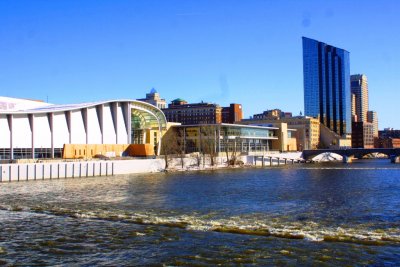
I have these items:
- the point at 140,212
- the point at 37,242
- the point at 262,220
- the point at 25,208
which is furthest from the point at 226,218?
the point at 25,208

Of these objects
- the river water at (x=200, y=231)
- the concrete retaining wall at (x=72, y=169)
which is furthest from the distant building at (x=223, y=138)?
the river water at (x=200, y=231)

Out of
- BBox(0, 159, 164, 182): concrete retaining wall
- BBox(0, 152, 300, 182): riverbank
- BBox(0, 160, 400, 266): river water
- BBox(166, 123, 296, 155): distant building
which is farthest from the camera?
BBox(166, 123, 296, 155): distant building

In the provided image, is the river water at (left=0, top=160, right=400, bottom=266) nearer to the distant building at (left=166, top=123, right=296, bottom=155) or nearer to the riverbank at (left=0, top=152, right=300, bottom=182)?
the riverbank at (left=0, top=152, right=300, bottom=182)

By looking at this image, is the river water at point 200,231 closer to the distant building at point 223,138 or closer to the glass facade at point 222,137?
the distant building at point 223,138

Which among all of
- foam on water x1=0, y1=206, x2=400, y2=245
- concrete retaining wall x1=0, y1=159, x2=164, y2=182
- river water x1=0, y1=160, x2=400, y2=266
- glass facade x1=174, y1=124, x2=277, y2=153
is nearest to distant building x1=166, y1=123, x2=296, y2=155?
glass facade x1=174, y1=124, x2=277, y2=153

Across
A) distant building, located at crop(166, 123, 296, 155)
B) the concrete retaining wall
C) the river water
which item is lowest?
the river water

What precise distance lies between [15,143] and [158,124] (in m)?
46.6

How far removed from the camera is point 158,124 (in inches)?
5094

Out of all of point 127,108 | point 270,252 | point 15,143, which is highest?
point 127,108

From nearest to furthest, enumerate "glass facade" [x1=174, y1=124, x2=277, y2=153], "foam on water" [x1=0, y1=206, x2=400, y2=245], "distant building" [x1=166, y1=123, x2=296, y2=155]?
"foam on water" [x1=0, y1=206, x2=400, y2=245] < "distant building" [x1=166, y1=123, x2=296, y2=155] < "glass facade" [x1=174, y1=124, x2=277, y2=153]

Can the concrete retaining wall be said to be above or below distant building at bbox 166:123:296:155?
below

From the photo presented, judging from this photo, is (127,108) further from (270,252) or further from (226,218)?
(270,252)

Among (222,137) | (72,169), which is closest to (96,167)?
(72,169)

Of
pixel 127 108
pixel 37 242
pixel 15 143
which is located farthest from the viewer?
pixel 127 108
